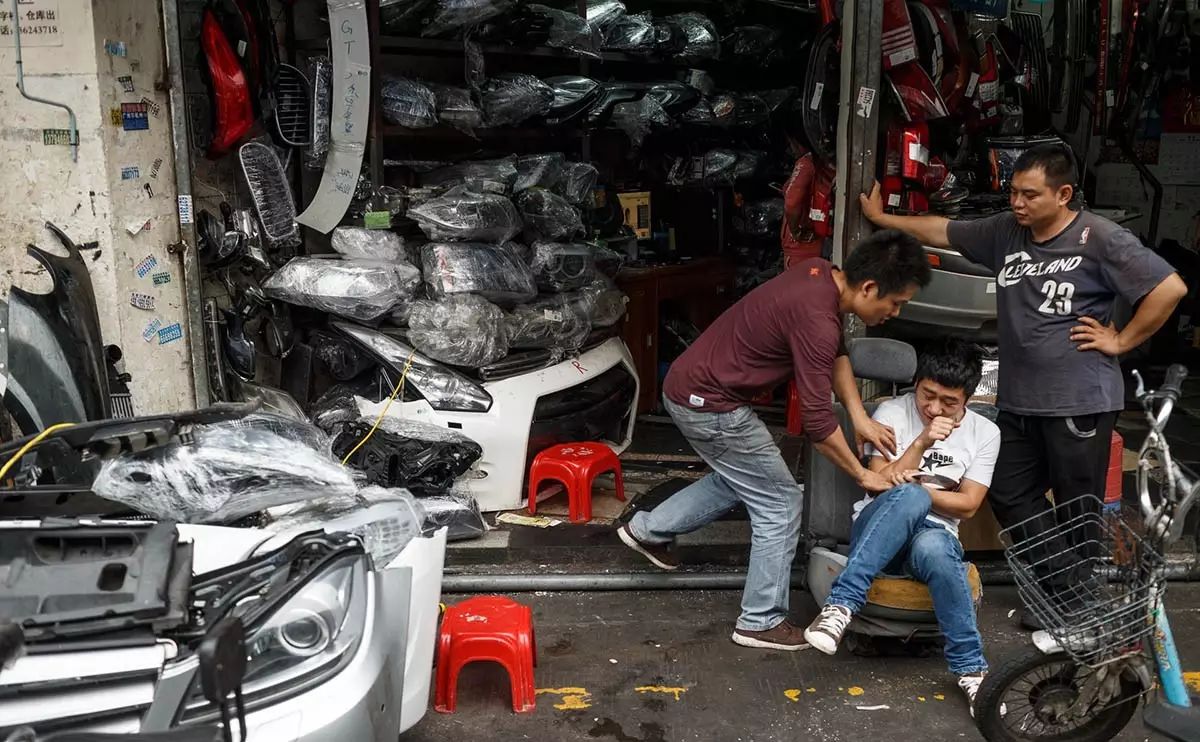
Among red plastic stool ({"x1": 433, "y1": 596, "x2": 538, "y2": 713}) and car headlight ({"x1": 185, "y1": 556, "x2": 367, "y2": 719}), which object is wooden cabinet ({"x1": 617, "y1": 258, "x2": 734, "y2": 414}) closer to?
red plastic stool ({"x1": 433, "y1": 596, "x2": 538, "y2": 713})

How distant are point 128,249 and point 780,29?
521 centimetres

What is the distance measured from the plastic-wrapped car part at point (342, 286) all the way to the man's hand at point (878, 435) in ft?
9.06

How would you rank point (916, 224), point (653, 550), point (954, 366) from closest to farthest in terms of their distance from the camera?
point (954, 366), point (916, 224), point (653, 550)

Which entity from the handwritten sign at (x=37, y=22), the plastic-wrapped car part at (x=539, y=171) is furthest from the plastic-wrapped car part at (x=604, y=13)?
the handwritten sign at (x=37, y=22)

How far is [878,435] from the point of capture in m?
4.22

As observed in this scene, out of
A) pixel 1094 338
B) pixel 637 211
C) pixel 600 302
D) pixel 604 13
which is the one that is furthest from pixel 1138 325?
pixel 604 13

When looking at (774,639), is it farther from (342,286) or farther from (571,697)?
(342,286)

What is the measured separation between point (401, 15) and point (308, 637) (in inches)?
173

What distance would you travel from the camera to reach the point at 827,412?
13.5ft

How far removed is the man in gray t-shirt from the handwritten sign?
4.20 m

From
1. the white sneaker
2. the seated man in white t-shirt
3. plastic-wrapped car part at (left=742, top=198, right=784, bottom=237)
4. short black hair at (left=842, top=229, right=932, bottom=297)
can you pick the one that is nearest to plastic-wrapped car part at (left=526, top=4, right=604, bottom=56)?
plastic-wrapped car part at (left=742, top=198, right=784, bottom=237)

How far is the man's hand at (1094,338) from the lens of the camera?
4219 millimetres

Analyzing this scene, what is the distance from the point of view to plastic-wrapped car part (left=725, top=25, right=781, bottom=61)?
824cm

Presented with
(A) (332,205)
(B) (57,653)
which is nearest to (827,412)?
(B) (57,653)
